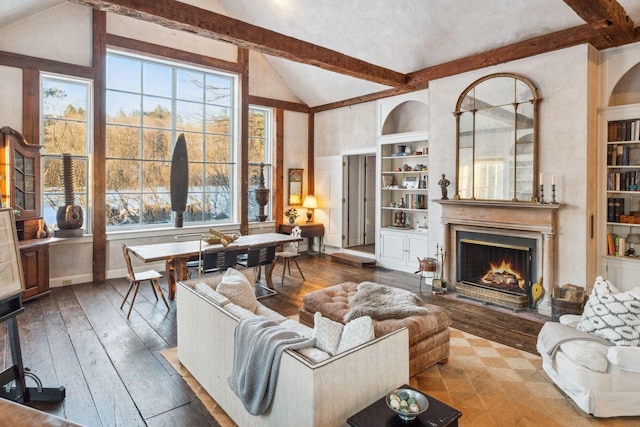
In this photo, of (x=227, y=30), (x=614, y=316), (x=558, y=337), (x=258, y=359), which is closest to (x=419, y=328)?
(x=558, y=337)

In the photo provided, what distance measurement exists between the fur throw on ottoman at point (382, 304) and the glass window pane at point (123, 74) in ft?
17.5

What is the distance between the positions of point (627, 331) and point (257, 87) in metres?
7.14

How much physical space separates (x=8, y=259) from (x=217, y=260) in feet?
8.17

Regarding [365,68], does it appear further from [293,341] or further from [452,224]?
[293,341]

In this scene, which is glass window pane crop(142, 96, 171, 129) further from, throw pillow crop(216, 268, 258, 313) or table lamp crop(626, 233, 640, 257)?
table lamp crop(626, 233, 640, 257)

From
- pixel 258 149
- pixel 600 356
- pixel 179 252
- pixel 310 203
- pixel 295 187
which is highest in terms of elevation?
pixel 258 149

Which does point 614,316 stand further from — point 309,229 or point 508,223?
point 309,229

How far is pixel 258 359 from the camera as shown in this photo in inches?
83.5

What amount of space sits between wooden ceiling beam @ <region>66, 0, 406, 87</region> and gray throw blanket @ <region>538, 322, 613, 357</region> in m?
3.91

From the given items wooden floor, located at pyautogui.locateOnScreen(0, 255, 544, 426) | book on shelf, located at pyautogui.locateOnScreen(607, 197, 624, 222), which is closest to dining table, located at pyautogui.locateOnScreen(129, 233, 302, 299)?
wooden floor, located at pyautogui.locateOnScreen(0, 255, 544, 426)

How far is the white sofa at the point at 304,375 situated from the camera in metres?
1.84

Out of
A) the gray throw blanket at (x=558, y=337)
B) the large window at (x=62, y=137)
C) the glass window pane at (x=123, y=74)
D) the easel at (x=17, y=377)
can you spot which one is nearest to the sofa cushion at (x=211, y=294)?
the easel at (x=17, y=377)

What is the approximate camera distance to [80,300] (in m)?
5.03

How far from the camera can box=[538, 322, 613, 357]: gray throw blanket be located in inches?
111
